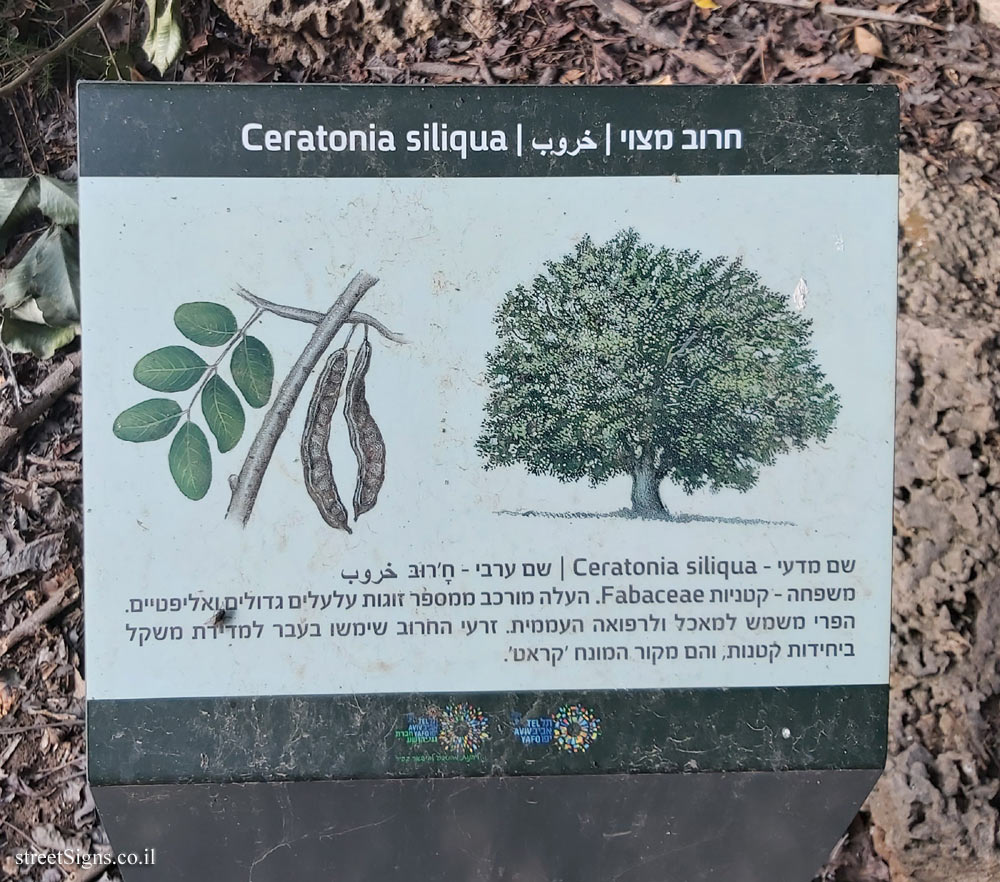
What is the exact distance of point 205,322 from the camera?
170 centimetres

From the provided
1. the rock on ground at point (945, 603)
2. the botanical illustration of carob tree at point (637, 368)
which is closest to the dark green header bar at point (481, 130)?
the botanical illustration of carob tree at point (637, 368)

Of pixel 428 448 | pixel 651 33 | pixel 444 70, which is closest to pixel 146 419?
pixel 428 448

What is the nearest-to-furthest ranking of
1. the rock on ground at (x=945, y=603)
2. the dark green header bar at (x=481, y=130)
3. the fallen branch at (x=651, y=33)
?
the dark green header bar at (x=481, y=130)
the rock on ground at (x=945, y=603)
the fallen branch at (x=651, y=33)

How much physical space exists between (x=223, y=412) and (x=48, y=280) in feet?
3.16

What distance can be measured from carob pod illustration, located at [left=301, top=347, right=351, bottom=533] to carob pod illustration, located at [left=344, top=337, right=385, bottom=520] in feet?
0.09

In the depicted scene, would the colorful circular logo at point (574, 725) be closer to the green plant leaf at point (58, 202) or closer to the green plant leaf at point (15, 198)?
the green plant leaf at point (58, 202)

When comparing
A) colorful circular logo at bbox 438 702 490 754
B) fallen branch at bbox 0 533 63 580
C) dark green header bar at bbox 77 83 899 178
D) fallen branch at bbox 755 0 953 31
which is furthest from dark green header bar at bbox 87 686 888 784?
fallen branch at bbox 755 0 953 31

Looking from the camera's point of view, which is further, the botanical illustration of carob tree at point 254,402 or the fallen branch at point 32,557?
the fallen branch at point 32,557

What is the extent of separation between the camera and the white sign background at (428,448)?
1.70m

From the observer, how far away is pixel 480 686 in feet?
5.64

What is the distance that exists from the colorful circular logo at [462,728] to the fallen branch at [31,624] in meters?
1.34

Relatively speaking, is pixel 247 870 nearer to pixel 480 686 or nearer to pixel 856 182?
pixel 480 686

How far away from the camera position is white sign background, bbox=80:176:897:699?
170cm

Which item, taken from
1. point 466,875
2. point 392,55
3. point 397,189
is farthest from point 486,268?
point 466,875
